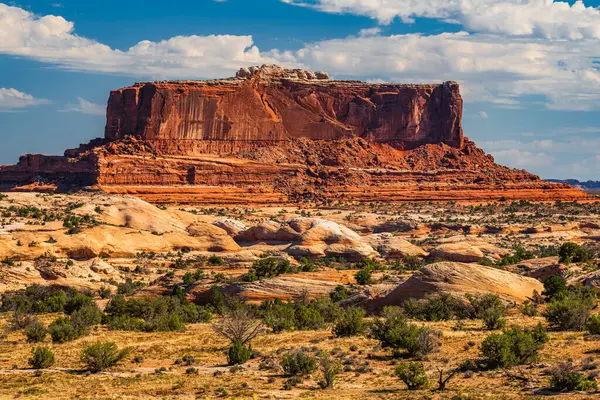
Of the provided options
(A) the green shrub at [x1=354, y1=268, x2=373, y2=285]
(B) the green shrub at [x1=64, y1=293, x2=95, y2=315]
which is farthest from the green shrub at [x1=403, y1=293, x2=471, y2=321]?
(B) the green shrub at [x1=64, y1=293, x2=95, y2=315]

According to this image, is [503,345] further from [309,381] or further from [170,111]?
[170,111]

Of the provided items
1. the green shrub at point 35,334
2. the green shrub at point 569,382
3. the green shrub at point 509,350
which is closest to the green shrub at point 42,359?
the green shrub at point 35,334

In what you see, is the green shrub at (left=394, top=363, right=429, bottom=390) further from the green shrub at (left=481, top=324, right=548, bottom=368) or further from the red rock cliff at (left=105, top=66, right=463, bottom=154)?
the red rock cliff at (left=105, top=66, right=463, bottom=154)

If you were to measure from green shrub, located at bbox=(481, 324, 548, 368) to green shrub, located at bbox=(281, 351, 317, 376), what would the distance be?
4043 millimetres

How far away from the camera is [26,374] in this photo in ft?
77.5

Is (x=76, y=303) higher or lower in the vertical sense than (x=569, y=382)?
lower

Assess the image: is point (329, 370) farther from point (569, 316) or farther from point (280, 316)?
point (280, 316)

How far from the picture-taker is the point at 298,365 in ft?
74.1

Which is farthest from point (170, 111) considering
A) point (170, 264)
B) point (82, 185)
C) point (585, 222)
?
point (170, 264)

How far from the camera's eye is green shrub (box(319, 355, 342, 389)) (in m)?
21.1

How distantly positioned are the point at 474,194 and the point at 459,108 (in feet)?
63.3

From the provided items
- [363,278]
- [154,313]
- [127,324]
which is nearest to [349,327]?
[127,324]

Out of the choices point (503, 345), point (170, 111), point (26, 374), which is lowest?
point (26, 374)

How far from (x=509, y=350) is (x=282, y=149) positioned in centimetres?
9622
